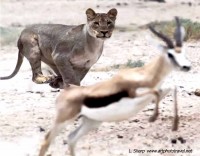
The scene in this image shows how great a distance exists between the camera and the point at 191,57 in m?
16.6

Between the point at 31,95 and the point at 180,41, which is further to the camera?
the point at 31,95

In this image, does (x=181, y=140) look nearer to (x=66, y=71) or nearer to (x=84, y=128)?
(x=84, y=128)

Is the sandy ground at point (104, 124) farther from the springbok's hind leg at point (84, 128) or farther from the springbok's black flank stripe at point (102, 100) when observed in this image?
the springbok's black flank stripe at point (102, 100)

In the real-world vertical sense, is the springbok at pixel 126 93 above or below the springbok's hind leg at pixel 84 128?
above

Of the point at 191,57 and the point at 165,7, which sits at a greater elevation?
the point at 191,57

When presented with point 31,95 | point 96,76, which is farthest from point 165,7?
point 31,95

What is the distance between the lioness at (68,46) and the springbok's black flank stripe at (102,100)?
4.17 m

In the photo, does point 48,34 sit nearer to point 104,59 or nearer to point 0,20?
point 104,59

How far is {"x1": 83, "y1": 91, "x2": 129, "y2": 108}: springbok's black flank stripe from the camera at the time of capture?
22.4 feet

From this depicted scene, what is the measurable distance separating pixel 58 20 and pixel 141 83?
23.7 m

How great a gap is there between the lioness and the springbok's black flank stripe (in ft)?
13.7

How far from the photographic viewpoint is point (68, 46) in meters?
11.6

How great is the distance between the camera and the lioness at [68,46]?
36.8 feet

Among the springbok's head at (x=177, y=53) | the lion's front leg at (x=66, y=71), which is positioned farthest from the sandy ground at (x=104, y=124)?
the springbok's head at (x=177, y=53)
